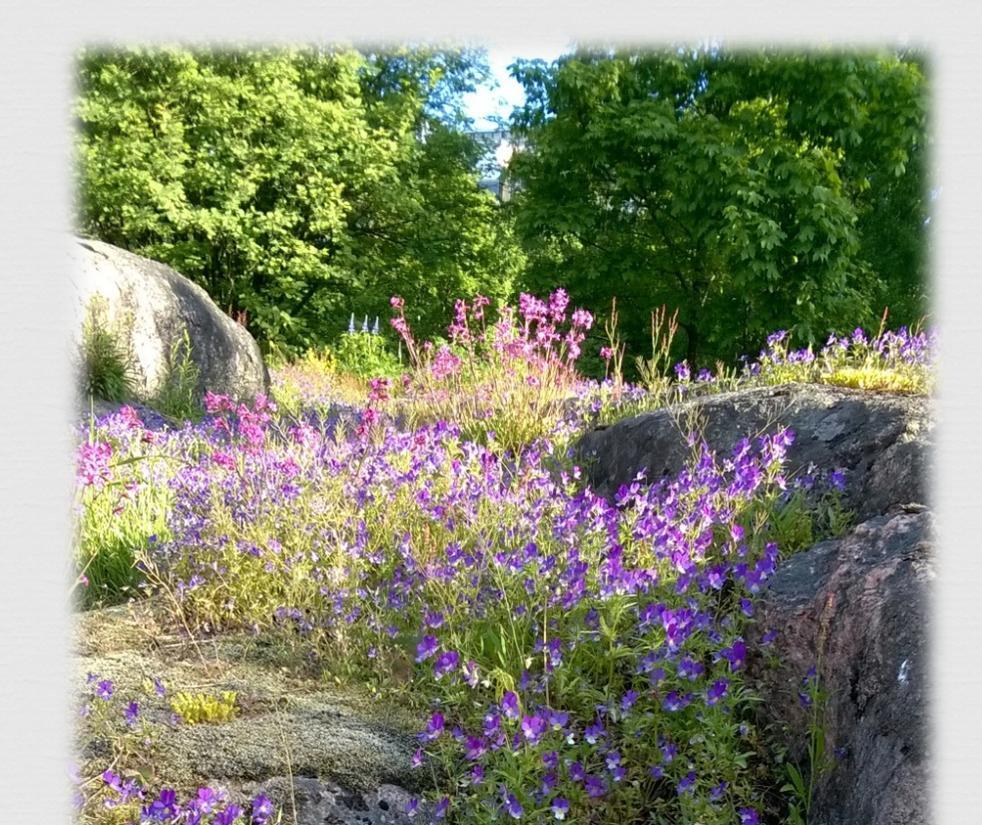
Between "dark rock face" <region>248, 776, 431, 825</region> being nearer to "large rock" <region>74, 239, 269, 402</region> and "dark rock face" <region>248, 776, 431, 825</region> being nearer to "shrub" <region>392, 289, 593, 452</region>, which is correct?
"shrub" <region>392, 289, 593, 452</region>

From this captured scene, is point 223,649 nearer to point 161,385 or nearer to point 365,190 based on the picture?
point 161,385

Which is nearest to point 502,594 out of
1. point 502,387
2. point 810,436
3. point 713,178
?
point 810,436

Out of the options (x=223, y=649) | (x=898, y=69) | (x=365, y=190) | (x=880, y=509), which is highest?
(x=898, y=69)

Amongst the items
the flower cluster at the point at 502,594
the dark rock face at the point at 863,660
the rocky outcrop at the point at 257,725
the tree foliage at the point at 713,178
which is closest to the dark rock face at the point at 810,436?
the flower cluster at the point at 502,594

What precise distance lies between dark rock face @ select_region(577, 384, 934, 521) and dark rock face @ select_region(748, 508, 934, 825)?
720mm

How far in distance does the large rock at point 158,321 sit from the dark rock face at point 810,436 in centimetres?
543

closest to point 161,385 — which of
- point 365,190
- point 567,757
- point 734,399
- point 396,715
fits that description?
point 734,399

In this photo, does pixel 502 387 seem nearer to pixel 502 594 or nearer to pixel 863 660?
pixel 502 594

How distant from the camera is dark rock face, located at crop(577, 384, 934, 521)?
3.30 m

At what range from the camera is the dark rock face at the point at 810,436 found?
3299 millimetres

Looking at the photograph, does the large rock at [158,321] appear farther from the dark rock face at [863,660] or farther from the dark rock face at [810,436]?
the dark rock face at [863,660]

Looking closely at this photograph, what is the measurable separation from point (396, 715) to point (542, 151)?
39.0 ft

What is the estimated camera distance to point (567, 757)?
2094 millimetres

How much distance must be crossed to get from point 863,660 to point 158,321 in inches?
332
